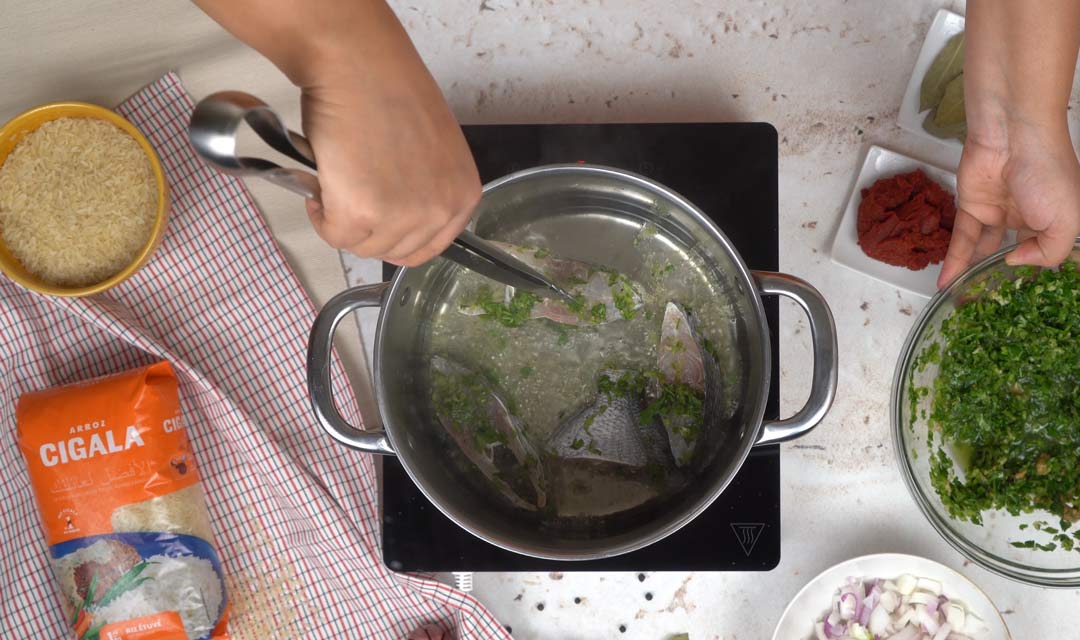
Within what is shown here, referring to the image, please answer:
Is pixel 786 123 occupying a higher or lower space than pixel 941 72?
lower

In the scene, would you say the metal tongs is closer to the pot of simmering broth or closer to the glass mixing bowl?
the pot of simmering broth

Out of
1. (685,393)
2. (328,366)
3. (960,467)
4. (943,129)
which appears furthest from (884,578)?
(328,366)

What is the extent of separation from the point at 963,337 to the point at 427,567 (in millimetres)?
786

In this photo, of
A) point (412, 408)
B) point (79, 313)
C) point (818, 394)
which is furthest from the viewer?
point (79, 313)

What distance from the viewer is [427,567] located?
3.69ft

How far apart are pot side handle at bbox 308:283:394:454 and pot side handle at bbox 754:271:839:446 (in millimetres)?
459

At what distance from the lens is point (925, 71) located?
3.71ft

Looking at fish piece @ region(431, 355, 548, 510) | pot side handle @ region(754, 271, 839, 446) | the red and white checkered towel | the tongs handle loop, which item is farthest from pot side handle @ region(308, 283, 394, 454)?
pot side handle @ region(754, 271, 839, 446)

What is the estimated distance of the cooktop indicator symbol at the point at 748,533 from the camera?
110 cm

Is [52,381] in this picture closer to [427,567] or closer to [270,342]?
[270,342]

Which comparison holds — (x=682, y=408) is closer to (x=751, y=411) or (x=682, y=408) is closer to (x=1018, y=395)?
(x=751, y=411)

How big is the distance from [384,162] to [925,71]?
846mm

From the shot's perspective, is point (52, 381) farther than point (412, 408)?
Yes

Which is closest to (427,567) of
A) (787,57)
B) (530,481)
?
(530,481)
